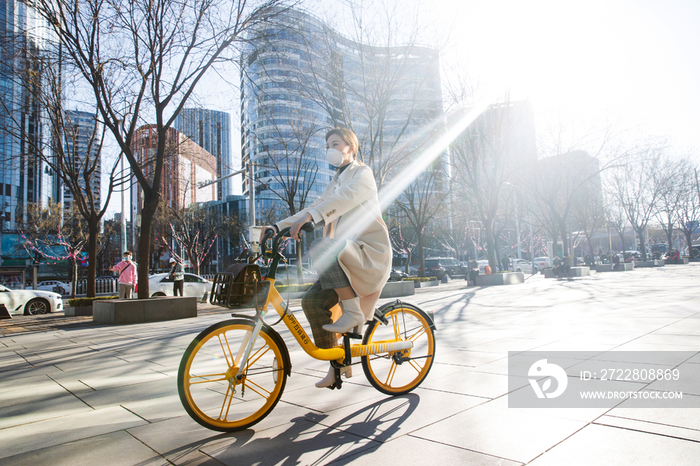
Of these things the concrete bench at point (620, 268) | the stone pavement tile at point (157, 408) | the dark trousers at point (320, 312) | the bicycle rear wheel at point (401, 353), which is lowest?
the concrete bench at point (620, 268)

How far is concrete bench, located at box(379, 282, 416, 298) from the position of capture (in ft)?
49.3

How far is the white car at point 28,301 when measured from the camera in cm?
1368

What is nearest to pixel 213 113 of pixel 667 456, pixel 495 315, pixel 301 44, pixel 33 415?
pixel 301 44

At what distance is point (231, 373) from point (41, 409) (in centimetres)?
182

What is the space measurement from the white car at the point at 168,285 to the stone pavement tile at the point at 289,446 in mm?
15751

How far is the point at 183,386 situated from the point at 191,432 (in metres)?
0.42

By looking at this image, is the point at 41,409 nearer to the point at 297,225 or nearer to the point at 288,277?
the point at 288,277

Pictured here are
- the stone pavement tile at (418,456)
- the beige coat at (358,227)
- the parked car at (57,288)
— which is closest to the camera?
the stone pavement tile at (418,456)

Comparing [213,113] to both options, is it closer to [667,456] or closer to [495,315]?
[495,315]

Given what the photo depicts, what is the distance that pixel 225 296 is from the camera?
2467mm

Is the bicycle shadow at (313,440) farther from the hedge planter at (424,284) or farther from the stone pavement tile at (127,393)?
the hedge planter at (424,284)

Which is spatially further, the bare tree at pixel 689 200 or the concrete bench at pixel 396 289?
the bare tree at pixel 689 200

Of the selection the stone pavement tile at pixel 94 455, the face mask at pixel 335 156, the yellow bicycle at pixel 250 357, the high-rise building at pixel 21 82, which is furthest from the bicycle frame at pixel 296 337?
the high-rise building at pixel 21 82

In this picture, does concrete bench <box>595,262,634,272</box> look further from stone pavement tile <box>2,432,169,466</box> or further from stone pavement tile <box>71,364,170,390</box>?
stone pavement tile <box>2,432,169,466</box>
